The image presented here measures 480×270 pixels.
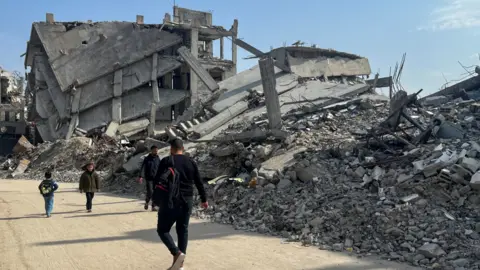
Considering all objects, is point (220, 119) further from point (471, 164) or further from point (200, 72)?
point (471, 164)

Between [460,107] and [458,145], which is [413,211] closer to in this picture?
[458,145]

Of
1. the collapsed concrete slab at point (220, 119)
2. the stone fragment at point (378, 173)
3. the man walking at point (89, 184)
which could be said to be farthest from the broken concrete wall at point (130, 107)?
the stone fragment at point (378, 173)

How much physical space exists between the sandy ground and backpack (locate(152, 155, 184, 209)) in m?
0.90

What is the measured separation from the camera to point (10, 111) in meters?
34.5

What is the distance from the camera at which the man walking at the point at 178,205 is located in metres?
4.54

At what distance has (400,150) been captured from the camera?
8.65 meters

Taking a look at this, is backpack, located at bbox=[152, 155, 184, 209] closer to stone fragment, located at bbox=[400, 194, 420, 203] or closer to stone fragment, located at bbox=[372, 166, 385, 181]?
stone fragment, located at bbox=[400, 194, 420, 203]

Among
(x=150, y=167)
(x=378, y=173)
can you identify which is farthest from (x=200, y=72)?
(x=378, y=173)

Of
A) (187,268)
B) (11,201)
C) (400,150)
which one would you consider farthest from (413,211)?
(11,201)

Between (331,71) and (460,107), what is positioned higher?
(331,71)

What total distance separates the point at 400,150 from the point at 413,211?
103 inches

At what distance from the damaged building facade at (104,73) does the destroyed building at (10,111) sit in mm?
2961

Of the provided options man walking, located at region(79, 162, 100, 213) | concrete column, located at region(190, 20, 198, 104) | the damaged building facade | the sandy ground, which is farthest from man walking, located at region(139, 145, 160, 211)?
concrete column, located at region(190, 20, 198, 104)

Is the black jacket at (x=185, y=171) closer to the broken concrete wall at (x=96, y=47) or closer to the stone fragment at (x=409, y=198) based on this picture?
the stone fragment at (x=409, y=198)
